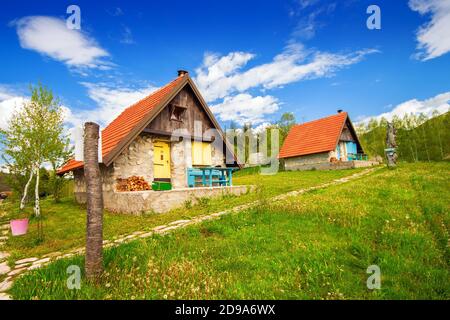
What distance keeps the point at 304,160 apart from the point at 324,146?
314 centimetres

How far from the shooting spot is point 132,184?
11.7 metres

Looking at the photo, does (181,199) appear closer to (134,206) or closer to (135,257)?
(134,206)

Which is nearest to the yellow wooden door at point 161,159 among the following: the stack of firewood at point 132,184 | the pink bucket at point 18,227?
the stack of firewood at point 132,184

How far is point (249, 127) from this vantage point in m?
50.2

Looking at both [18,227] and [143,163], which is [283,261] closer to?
[18,227]

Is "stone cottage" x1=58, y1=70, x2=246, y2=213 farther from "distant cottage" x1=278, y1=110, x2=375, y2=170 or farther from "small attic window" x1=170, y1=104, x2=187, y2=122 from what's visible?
"distant cottage" x1=278, y1=110, x2=375, y2=170

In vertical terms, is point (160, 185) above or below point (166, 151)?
below

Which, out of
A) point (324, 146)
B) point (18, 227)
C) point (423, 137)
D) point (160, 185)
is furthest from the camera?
point (423, 137)

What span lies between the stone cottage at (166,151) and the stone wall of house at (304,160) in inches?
608

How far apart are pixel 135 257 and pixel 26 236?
603 cm

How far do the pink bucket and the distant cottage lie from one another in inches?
981

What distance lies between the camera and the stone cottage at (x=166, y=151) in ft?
34.8

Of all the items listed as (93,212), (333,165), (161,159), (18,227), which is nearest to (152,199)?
(161,159)

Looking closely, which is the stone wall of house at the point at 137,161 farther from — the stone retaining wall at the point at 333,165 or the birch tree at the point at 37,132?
the stone retaining wall at the point at 333,165
